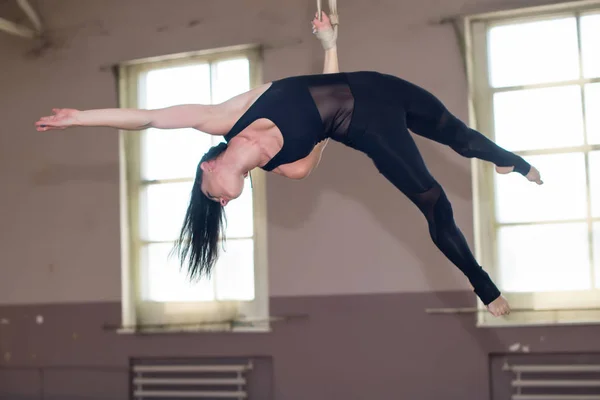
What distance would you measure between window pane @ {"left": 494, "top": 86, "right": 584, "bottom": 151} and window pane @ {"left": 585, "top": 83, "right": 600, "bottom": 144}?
4cm

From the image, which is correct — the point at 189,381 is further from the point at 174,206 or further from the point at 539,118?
the point at 539,118

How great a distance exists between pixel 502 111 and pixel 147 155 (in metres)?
2.18

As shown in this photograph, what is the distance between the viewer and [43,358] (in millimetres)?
4875

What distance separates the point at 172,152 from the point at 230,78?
59cm

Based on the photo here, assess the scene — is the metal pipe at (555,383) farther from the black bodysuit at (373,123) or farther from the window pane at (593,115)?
the black bodysuit at (373,123)

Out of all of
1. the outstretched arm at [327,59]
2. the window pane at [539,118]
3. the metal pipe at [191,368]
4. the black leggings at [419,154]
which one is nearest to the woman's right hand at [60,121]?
the outstretched arm at [327,59]

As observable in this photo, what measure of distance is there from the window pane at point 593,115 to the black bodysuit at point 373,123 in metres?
1.74

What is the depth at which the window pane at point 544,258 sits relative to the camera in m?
3.94

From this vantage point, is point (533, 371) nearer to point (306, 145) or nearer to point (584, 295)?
point (584, 295)

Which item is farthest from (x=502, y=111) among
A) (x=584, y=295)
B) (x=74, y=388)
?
(x=74, y=388)

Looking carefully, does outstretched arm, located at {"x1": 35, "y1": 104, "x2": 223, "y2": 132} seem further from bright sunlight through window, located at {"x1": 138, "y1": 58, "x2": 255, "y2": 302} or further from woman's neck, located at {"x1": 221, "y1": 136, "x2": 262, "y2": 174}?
bright sunlight through window, located at {"x1": 138, "y1": 58, "x2": 255, "y2": 302}

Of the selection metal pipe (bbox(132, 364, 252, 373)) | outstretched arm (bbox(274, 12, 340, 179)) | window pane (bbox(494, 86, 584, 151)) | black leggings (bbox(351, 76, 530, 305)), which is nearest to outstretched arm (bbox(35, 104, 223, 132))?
outstretched arm (bbox(274, 12, 340, 179))

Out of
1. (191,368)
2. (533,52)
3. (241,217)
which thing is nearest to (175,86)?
(241,217)

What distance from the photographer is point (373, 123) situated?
94.7 inches
